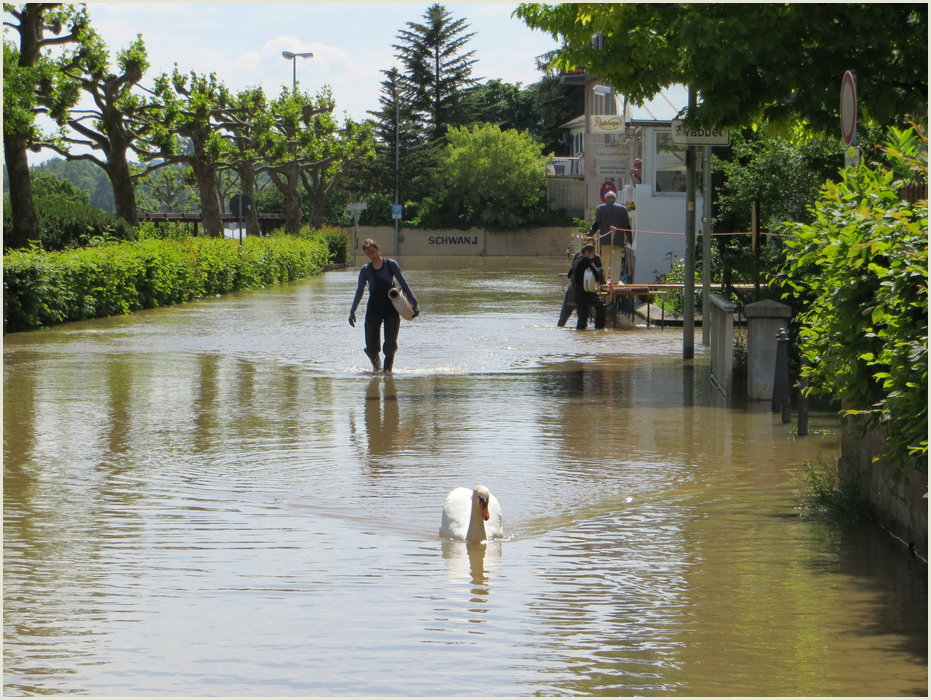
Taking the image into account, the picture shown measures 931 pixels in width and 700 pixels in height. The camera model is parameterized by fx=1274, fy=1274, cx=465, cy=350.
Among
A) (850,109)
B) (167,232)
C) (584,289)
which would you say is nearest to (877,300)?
(850,109)

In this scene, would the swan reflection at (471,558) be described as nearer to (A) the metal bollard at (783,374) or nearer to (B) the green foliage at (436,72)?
(A) the metal bollard at (783,374)

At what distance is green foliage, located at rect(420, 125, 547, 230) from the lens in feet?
255

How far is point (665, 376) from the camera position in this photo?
14.7 m

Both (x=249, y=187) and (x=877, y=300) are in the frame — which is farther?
(x=249, y=187)

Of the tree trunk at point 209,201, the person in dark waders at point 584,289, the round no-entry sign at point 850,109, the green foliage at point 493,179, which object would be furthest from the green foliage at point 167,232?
the green foliage at point 493,179

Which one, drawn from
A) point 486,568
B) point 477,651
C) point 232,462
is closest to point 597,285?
point 232,462

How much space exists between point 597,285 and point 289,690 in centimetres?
1694

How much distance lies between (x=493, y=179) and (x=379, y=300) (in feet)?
209

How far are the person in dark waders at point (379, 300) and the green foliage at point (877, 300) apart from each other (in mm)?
7356

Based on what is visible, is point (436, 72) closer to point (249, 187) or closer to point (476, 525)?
point (249, 187)

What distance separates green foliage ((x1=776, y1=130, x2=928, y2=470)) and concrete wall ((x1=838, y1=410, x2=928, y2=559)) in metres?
0.23

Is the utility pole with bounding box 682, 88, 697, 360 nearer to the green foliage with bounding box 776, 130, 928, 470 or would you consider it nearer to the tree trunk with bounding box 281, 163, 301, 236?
the green foliage with bounding box 776, 130, 928, 470

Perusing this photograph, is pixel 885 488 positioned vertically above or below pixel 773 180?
Result: below

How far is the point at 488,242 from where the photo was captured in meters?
79.8
